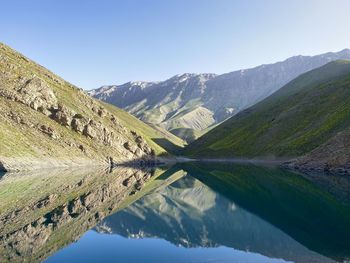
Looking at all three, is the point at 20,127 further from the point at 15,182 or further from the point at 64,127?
the point at 15,182

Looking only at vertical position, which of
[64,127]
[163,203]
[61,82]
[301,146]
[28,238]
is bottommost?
[301,146]

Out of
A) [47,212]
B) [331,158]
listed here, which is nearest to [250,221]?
[47,212]

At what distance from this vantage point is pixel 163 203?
65.1 m

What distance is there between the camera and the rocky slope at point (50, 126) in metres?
118

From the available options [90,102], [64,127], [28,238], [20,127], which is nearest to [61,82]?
[90,102]

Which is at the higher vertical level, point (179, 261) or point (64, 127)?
point (64, 127)

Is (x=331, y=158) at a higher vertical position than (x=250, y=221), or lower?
lower

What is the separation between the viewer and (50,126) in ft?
449

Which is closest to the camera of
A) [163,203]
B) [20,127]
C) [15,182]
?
[163,203]

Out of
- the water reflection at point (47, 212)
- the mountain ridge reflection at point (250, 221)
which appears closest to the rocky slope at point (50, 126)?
the water reflection at point (47, 212)

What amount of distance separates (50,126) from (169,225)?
102 metres

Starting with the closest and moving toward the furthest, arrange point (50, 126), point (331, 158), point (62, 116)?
point (331, 158), point (50, 126), point (62, 116)

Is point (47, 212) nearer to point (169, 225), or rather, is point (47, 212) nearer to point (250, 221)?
point (169, 225)

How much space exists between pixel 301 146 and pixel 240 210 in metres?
115
